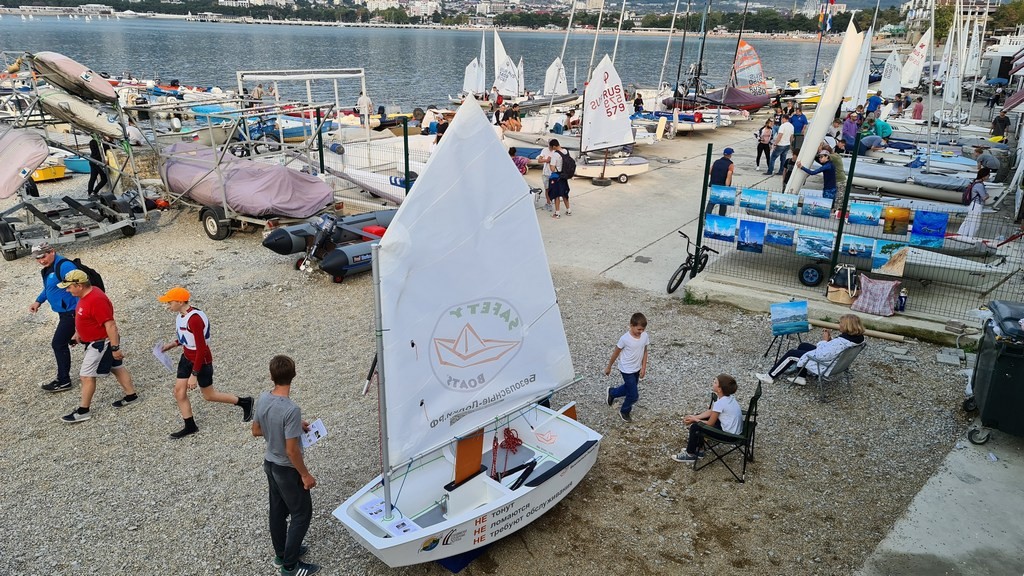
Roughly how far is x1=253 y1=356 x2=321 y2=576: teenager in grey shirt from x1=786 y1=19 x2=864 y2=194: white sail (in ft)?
34.3

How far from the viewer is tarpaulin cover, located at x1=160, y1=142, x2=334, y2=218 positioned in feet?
43.4

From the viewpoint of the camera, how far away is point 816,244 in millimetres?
10156

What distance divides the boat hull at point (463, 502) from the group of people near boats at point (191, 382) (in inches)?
17.9

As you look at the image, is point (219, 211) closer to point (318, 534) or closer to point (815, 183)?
point (318, 534)

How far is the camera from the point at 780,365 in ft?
26.3

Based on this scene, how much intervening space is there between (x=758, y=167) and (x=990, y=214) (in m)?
8.75

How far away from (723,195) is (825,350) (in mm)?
4142

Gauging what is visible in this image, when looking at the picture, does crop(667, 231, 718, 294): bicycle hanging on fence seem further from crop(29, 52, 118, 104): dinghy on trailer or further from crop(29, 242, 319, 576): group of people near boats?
crop(29, 52, 118, 104): dinghy on trailer

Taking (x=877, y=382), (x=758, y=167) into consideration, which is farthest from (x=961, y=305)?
(x=758, y=167)

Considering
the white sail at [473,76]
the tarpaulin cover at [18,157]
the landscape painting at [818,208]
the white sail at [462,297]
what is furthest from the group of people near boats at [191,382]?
the white sail at [473,76]

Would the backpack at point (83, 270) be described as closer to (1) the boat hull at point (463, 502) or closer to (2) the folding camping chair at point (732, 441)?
(1) the boat hull at point (463, 502)

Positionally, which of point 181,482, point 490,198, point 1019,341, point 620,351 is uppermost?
point 490,198

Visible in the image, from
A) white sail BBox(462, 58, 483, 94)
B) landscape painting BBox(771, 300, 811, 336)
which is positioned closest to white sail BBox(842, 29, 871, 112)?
white sail BBox(462, 58, 483, 94)

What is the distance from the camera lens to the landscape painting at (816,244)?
10086 mm
